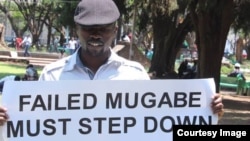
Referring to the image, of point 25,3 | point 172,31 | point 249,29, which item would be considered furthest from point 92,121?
point 25,3

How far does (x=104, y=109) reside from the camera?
11.9 ft

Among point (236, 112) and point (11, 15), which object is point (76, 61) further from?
point (11, 15)

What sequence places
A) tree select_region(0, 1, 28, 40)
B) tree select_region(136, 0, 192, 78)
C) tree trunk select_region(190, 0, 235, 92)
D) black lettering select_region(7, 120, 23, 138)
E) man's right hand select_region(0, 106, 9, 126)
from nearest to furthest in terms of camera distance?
man's right hand select_region(0, 106, 9, 126) → black lettering select_region(7, 120, 23, 138) → tree trunk select_region(190, 0, 235, 92) → tree select_region(136, 0, 192, 78) → tree select_region(0, 1, 28, 40)

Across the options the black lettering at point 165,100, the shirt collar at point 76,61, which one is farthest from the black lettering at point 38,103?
the black lettering at point 165,100

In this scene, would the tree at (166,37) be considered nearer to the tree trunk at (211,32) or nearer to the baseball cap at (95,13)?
the tree trunk at (211,32)

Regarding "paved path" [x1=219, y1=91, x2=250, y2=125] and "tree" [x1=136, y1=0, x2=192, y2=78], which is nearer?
"paved path" [x1=219, y1=91, x2=250, y2=125]

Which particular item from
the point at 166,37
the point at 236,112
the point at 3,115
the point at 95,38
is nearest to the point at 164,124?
the point at 95,38

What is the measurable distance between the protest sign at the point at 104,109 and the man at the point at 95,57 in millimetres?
51

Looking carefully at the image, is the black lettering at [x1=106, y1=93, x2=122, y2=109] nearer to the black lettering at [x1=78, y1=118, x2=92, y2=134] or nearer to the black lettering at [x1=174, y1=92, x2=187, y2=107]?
the black lettering at [x1=78, y1=118, x2=92, y2=134]

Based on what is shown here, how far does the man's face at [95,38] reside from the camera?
11.1 ft

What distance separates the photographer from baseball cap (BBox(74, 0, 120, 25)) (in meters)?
3.37

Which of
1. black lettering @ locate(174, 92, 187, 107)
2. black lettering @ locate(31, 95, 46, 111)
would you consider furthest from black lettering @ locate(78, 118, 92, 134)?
black lettering @ locate(174, 92, 187, 107)

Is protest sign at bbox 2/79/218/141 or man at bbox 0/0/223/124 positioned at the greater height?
man at bbox 0/0/223/124

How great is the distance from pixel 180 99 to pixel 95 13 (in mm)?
783
